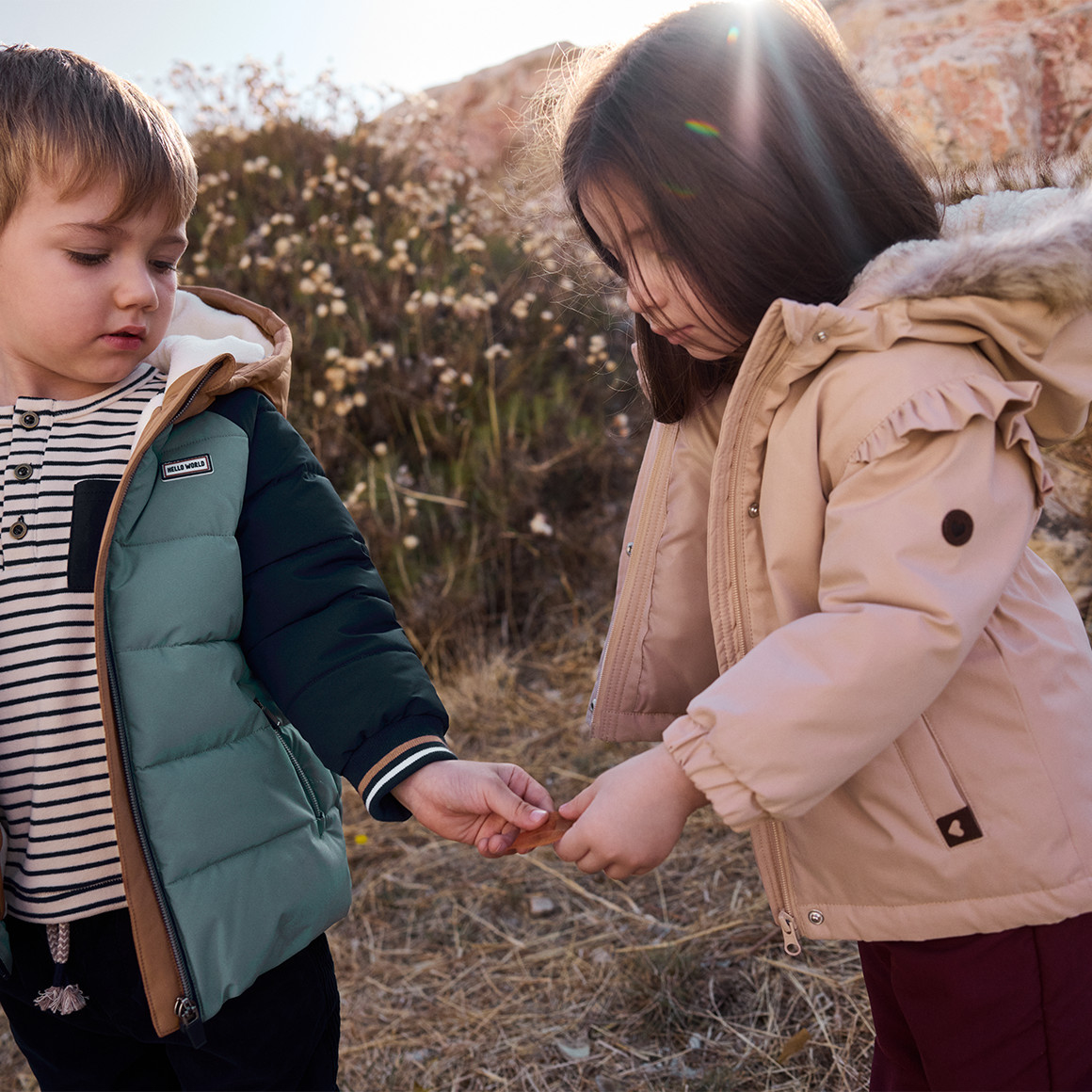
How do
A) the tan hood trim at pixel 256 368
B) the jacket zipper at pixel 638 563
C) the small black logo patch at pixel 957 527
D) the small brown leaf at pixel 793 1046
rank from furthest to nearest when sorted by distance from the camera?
the small brown leaf at pixel 793 1046 < the jacket zipper at pixel 638 563 < the tan hood trim at pixel 256 368 < the small black logo patch at pixel 957 527

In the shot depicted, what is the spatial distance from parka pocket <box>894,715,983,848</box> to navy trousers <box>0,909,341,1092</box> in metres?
0.94

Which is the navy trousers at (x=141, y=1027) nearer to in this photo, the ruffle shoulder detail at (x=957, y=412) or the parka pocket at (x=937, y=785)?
the parka pocket at (x=937, y=785)

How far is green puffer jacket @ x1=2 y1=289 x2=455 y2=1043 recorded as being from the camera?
1.30m

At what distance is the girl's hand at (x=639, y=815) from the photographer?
1194 mm

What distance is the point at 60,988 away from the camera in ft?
4.41

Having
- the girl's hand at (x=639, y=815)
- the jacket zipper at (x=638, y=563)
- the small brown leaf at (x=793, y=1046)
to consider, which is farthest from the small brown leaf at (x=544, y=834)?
A: the small brown leaf at (x=793, y=1046)

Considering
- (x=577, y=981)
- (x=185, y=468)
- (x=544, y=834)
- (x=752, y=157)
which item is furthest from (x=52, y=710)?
(x=577, y=981)

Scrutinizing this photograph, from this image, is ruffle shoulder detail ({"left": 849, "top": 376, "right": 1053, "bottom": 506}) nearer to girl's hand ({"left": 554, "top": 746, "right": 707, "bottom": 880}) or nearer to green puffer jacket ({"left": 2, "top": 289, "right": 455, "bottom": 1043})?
girl's hand ({"left": 554, "top": 746, "right": 707, "bottom": 880})

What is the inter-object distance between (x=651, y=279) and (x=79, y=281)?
810 mm

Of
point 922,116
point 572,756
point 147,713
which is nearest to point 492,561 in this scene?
point 572,756

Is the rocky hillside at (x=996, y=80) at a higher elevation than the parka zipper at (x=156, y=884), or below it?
higher

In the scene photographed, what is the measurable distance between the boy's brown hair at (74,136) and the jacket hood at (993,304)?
0.93 metres

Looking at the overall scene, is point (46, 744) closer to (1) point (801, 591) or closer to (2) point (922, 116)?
(1) point (801, 591)

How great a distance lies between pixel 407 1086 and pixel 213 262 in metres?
3.94
